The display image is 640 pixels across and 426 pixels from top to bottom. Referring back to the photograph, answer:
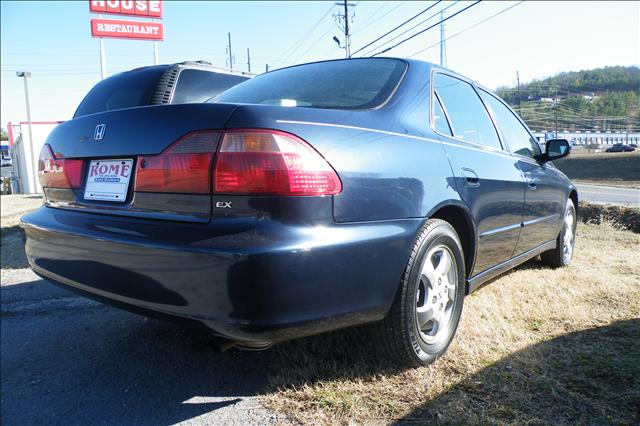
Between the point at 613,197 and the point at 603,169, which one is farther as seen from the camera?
the point at 603,169

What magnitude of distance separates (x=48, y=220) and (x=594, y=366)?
2818 mm

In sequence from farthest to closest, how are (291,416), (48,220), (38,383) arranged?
(38,383) < (48,220) < (291,416)

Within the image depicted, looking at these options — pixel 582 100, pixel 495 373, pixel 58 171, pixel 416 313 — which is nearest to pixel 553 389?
pixel 495 373

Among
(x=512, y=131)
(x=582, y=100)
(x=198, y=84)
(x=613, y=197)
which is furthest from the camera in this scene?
(x=582, y=100)

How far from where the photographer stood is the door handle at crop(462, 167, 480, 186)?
2.54 m

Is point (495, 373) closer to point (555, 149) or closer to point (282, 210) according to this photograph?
point (282, 210)

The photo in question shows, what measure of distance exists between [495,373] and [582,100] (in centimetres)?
5418

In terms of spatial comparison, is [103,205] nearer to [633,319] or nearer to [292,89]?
[292,89]

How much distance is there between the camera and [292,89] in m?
2.55

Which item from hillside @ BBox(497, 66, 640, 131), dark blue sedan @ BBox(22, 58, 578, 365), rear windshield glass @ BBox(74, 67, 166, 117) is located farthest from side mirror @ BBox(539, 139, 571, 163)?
hillside @ BBox(497, 66, 640, 131)

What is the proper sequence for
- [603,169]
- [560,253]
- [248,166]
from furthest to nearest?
1. [603,169]
2. [560,253]
3. [248,166]

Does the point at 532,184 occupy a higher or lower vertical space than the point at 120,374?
higher

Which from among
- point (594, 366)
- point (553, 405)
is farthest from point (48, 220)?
point (594, 366)

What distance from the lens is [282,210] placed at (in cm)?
163
